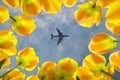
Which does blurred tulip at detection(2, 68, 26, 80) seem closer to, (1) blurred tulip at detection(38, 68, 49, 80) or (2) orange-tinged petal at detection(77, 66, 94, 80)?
(1) blurred tulip at detection(38, 68, 49, 80)

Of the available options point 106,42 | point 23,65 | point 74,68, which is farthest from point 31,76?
point 106,42

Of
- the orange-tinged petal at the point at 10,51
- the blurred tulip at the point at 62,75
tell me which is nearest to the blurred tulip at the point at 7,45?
the orange-tinged petal at the point at 10,51

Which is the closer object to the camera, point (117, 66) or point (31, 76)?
point (117, 66)

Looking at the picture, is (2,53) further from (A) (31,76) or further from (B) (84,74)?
(B) (84,74)

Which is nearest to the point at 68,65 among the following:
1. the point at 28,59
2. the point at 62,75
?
the point at 62,75

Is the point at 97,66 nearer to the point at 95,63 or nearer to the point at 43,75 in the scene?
the point at 95,63
